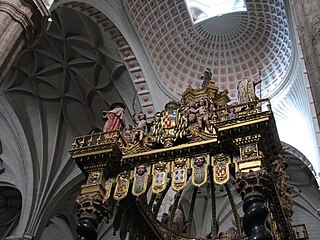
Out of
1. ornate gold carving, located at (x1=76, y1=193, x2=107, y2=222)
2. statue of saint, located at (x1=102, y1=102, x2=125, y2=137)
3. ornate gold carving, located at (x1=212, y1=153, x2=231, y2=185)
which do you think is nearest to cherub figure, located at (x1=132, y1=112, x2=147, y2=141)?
statue of saint, located at (x1=102, y1=102, x2=125, y2=137)

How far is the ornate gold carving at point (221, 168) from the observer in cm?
638

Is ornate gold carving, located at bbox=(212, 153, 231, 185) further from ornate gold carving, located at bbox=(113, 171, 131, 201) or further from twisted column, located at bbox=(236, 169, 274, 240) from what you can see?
ornate gold carving, located at bbox=(113, 171, 131, 201)

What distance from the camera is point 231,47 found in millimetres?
14227

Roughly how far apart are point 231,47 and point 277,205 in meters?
8.08

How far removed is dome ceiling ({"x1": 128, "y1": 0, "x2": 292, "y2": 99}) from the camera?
42.9 feet

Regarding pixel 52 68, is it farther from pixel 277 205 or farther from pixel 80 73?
pixel 277 205

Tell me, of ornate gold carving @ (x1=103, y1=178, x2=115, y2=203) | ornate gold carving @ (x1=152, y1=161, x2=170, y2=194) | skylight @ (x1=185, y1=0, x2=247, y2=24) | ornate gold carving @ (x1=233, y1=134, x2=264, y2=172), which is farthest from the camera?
skylight @ (x1=185, y1=0, x2=247, y2=24)

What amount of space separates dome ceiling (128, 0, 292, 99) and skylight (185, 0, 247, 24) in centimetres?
19

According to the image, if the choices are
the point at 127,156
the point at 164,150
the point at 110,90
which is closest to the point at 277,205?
the point at 164,150

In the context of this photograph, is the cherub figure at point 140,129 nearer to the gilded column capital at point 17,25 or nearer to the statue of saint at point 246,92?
the statue of saint at point 246,92

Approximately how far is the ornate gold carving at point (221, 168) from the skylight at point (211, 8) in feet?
26.3

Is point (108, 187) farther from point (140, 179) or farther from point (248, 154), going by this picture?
point (248, 154)

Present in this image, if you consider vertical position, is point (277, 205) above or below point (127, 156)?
below

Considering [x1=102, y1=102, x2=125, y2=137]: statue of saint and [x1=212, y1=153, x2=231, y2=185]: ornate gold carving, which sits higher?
[x1=102, y1=102, x2=125, y2=137]: statue of saint
